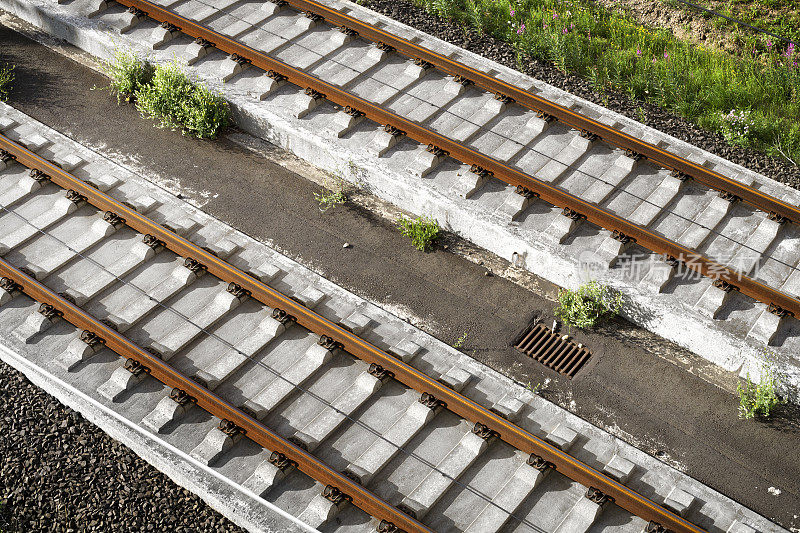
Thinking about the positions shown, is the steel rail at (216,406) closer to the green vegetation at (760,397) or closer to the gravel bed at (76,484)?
the gravel bed at (76,484)

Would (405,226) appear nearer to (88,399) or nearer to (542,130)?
(542,130)

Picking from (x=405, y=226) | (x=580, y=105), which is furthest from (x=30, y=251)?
(x=580, y=105)

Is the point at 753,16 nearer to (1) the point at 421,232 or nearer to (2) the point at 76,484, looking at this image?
(1) the point at 421,232

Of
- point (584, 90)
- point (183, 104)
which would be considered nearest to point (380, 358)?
point (183, 104)

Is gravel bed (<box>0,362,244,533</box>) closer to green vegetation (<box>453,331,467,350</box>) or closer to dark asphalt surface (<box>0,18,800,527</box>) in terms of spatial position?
green vegetation (<box>453,331,467,350</box>)

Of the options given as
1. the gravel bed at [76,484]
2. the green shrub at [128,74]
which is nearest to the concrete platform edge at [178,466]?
the gravel bed at [76,484]
